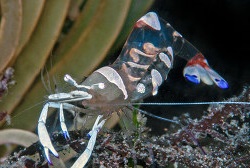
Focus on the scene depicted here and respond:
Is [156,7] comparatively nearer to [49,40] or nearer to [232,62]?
[232,62]

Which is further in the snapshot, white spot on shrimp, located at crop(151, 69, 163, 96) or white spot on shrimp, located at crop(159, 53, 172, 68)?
white spot on shrimp, located at crop(159, 53, 172, 68)

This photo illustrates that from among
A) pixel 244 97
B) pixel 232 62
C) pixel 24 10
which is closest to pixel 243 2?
pixel 232 62

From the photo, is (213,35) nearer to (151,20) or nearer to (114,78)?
(151,20)

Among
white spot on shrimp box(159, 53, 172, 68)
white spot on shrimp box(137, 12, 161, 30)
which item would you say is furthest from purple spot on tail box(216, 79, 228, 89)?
white spot on shrimp box(137, 12, 161, 30)

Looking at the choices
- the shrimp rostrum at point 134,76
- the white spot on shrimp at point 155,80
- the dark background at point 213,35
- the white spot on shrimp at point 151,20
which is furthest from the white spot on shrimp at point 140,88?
the white spot on shrimp at point 151,20

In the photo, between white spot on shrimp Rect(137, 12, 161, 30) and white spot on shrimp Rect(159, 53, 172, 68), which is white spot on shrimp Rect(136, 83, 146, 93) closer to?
white spot on shrimp Rect(159, 53, 172, 68)
